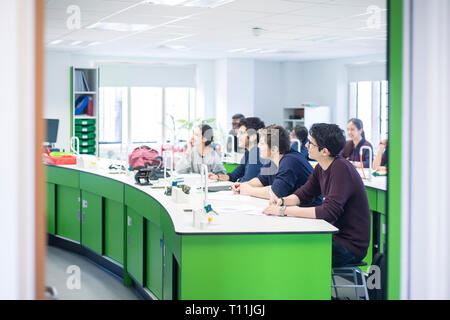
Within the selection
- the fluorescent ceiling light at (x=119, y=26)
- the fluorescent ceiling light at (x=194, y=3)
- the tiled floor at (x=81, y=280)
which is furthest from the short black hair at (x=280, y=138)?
the fluorescent ceiling light at (x=119, y=26)

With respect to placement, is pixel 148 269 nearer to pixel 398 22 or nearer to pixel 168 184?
pixel 168 184

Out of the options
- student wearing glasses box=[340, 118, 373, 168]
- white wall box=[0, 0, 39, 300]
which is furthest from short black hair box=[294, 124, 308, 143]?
white wall box=[0, 0, 39, 300]

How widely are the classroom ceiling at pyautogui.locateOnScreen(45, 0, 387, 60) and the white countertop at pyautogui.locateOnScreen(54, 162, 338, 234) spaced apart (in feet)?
7.48

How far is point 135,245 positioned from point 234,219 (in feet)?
5.37

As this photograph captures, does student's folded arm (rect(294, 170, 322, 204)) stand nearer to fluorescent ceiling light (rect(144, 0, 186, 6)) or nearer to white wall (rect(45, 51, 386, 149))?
fluorescent ceiling light (rect(144, 0, 186, 6))

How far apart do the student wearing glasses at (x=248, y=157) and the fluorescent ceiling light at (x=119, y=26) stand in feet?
7.39

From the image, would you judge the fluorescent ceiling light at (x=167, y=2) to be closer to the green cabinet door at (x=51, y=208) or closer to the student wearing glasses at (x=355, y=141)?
the green cabinet door at (x=51, y=208)

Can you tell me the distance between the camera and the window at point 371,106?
422 inches

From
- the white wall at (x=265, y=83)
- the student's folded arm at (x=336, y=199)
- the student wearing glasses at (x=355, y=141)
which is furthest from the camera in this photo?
the white wall at (x=265, y=83)

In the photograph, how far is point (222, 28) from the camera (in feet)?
23.5

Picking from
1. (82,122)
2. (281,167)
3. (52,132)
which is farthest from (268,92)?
(281,167)

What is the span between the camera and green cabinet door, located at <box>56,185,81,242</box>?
5805 millimetres

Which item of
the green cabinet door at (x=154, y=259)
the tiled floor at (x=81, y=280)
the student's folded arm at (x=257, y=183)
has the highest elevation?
the student's folded arm at (x=257, y=183)
